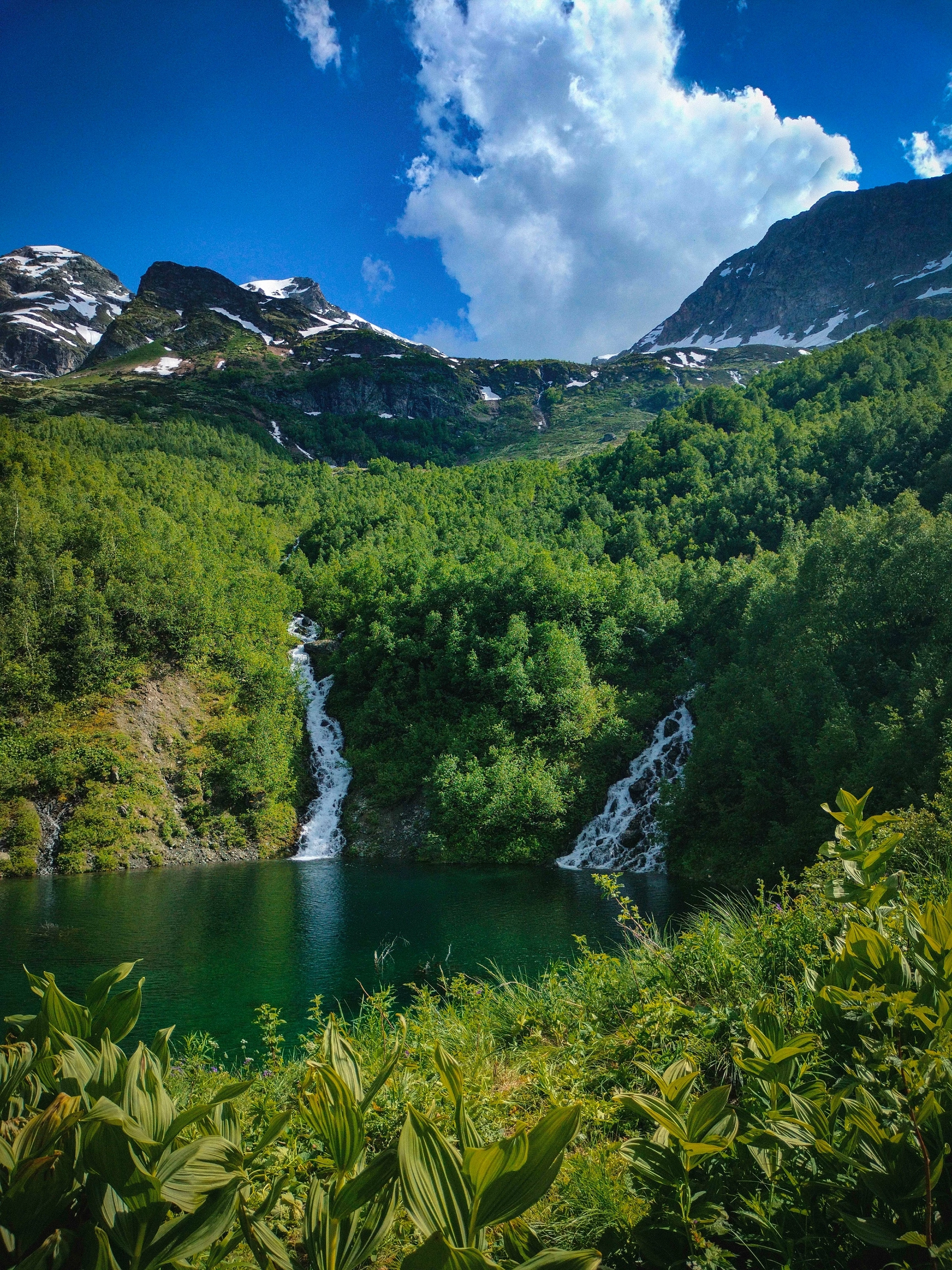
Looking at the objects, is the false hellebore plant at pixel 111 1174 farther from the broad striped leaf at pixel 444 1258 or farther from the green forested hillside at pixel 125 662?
the green forested hillside at pixel 125 662

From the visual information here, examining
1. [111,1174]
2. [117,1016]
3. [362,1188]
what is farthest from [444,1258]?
[117,1016]

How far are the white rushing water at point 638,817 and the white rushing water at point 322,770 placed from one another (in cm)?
1623

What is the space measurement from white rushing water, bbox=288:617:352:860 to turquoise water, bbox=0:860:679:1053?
813 cm

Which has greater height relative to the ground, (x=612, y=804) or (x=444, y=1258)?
Answer: (x=444, y=1258)

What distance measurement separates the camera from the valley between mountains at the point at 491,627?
28.9m

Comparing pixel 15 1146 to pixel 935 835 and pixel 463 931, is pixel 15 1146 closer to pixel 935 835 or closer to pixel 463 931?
pixel 935 835

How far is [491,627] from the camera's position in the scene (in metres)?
49.9

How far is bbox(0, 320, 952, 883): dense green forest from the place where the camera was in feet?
93.5

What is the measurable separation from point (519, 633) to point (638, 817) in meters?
15.3

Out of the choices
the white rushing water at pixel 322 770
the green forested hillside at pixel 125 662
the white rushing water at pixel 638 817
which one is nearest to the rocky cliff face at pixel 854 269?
the white rushing water at pixel 638 817

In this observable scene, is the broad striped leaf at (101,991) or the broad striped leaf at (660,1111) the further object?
the broad striped leaf at (101,991)

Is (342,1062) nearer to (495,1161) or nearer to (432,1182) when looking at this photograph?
(432,1182)

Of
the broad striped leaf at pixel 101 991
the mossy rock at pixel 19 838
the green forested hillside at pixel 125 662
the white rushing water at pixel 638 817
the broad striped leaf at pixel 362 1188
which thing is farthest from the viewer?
the green forested hillside at pixel 125 662

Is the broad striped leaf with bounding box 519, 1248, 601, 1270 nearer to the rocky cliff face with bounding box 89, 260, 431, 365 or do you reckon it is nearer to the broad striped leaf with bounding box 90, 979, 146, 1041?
the broad striped leaf with bounding box 90, 979, 146, 1041
